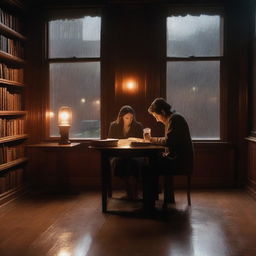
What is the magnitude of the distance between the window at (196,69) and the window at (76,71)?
1.21 metres

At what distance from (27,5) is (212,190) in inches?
161

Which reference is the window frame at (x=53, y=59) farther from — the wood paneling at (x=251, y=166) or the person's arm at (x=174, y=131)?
the wood paneling at (x=251, y=166)

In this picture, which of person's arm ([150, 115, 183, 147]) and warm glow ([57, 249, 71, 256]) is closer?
warm glow ([57, 249, 71, 256])

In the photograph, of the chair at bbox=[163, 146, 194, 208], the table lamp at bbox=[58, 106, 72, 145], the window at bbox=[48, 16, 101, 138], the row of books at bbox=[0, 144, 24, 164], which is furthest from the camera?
the window at bbox=[48, 16, 101, 138]

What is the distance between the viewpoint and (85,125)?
6.10 m

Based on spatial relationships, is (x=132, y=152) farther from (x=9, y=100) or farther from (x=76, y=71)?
(x=76, y=71)

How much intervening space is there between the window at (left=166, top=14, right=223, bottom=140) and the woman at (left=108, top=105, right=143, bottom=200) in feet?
3.43

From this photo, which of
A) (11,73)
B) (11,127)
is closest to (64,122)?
(11,127)

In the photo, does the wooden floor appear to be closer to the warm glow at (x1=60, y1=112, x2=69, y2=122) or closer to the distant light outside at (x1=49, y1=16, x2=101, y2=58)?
the warm glow at (x1=60, y1=112, x2=69, y2=122)

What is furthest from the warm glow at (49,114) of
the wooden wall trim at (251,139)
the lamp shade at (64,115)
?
the wooden wall trim at (251,139)

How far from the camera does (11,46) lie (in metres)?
5.36

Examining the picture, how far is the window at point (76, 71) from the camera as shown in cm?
601

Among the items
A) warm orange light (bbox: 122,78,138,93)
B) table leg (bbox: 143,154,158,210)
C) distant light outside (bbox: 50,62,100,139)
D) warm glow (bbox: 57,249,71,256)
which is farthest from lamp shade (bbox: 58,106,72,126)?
warm glow (bbox: 57,249,71,256)

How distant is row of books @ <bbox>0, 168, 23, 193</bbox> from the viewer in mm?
4966
